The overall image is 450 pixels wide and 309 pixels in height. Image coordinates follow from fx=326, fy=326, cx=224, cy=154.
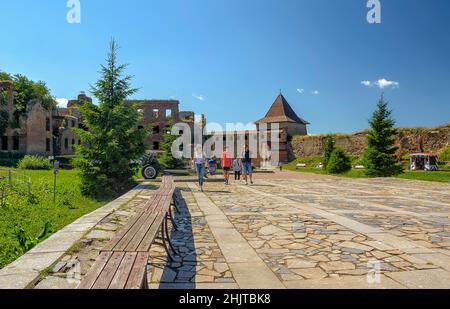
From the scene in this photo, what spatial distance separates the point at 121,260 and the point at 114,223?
10.9ft

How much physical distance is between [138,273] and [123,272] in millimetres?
133

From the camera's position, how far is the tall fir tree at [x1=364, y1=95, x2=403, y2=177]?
71.6 ft

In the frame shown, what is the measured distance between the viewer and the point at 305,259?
4141 millimetres

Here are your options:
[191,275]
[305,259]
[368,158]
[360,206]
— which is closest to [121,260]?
[191,275]

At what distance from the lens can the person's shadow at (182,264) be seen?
3.40 metres

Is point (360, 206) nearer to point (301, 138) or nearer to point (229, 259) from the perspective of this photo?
point (229, 259)

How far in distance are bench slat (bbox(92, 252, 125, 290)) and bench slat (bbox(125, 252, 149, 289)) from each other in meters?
0.14

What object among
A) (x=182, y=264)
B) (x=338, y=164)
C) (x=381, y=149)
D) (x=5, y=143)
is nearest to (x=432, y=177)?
(x=381, y=149)

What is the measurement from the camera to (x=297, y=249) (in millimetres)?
4574

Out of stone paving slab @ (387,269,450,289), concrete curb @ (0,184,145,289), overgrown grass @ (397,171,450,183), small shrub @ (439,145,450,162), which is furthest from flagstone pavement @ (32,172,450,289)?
small shrub @ (439,145,450,162)

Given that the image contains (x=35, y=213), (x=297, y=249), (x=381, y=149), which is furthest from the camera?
(x=381, y=149)

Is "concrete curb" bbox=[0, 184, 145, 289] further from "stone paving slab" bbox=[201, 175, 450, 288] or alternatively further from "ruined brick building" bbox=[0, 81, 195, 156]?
"ruined brick building" bbox=[0, 81, 195, 156]

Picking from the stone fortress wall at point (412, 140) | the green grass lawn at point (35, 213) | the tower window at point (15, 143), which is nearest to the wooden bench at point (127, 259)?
the green grass lawn at point (35, 213)

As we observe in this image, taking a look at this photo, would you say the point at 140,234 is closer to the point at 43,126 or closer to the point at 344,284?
the point at 344,284
